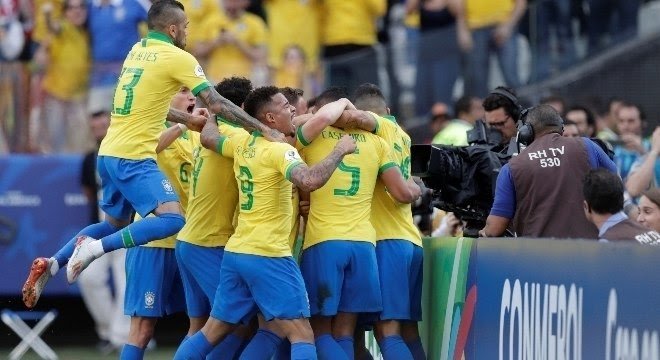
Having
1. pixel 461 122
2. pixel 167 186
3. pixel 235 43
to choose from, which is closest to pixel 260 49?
pixel 235 43

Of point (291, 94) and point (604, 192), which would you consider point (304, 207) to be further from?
point (604, 192)

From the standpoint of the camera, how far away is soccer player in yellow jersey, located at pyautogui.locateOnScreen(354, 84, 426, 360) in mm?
9906

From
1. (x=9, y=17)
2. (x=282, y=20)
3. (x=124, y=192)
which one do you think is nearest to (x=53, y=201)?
(x=9, y=17)

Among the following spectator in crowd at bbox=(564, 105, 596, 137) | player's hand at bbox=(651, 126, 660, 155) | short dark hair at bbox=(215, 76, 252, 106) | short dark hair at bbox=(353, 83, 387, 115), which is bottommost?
player's hand at bbox=(651, 126, 660, 155)

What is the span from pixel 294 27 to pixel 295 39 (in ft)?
0.50

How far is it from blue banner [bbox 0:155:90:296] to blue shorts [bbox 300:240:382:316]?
20.8ft

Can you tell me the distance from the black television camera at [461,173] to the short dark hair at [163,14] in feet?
6.36

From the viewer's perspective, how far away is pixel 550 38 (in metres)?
15.7

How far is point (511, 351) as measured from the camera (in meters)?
8.47

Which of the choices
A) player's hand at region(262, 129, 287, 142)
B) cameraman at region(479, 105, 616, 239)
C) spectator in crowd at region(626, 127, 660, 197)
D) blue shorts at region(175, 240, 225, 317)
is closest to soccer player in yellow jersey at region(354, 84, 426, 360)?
cameraman at region(479, 105, 616, 239)

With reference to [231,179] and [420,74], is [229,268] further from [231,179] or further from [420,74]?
[420,74]

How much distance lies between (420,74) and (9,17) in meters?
4.55

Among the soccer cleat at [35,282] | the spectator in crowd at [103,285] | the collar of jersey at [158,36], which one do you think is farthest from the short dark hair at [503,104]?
the spectator in crowd at [103,285]

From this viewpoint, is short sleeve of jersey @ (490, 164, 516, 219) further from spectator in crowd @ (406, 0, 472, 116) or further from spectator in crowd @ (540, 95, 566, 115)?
spectator in crowd @ (406, 0, 472, 116)
